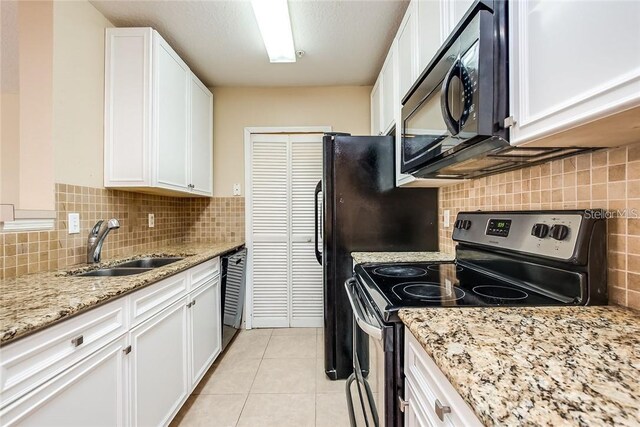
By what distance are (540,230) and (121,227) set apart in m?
2.36

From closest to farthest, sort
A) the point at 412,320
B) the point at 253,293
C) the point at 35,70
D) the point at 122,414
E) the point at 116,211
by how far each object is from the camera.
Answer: the point at 412,320
the point at 122,414
the point at 35,70
the point at 116,211
the point at 253,293

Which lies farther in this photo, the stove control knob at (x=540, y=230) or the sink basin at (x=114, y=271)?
the sink basin at (x=114, y=271)

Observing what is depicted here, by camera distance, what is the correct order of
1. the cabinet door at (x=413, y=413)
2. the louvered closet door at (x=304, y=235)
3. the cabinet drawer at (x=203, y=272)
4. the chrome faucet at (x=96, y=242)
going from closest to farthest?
the cabinet door at (x=413, y=413) → the chrome faucet at (x=96, y=242) → the cabinet drawer at (x=203, y=272) → the louvered closet door at (x=304, y=235)

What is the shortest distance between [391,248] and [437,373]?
1.41 meters

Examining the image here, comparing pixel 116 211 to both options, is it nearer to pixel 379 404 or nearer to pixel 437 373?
pixel 379 404

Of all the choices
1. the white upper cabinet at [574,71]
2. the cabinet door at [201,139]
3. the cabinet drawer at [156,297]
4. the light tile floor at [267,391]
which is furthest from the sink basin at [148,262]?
the white upper cabinet at [574,71]

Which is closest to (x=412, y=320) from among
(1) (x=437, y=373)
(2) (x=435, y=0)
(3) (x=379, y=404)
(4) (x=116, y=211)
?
(1) (x=437, y=373)

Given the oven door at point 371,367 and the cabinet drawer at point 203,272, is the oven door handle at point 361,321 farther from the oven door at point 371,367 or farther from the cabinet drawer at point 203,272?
the cabinet drawer at point 203,272

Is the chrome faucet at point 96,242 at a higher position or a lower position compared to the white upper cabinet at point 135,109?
lower

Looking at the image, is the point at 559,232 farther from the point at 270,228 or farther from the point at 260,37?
the point at 270,228

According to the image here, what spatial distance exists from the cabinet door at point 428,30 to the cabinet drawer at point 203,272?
173 cm

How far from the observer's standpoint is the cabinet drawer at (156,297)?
1.25 meters

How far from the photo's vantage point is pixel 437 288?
1089 millimetres

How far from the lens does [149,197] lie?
241cm
